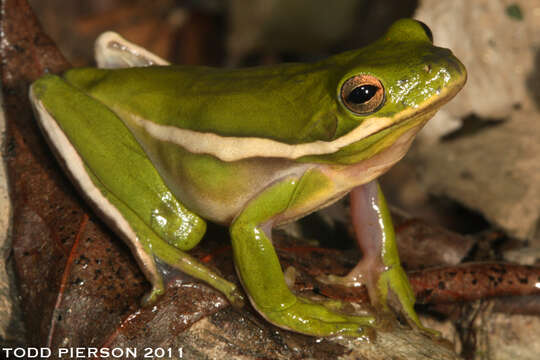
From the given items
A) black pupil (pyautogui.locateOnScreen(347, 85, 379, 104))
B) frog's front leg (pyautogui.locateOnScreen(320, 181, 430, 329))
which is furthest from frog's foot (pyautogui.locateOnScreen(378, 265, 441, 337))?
black pupil (pyautogui.locateOnScreen(347, 85, 379, 104))

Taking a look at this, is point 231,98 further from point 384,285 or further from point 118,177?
point 384,285

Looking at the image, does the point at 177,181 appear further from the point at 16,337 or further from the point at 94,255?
the point at 16,337

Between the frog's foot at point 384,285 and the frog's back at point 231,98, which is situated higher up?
the frog's back at point 231,98

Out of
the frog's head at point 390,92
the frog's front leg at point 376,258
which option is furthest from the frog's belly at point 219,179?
the frog's front leg at point 376,258

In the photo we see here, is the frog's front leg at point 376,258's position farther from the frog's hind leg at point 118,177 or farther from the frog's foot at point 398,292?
the frog's hind leg at point 118,177

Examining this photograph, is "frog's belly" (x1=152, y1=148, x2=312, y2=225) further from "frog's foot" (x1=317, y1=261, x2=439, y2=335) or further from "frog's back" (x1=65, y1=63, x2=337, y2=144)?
"frog's foot" (x1=317, y1=261, x2=439, y2=335)

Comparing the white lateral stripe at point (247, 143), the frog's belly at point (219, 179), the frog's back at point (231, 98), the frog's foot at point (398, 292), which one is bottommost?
the frog's foot at point (398, 292)

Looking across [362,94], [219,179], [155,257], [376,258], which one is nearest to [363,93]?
[362,94]

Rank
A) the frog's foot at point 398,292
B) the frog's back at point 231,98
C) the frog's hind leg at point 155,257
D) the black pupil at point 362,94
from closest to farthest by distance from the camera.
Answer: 1. the black pupil at point 362,94
2. the frog's back at point 231,98
3. the frog's hind leg at point 155,257
4. the frog's foot at point 398,292
